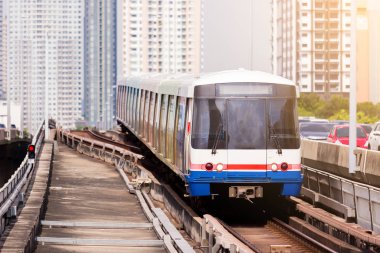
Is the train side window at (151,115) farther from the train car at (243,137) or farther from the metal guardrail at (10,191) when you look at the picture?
the train car at (243,137)

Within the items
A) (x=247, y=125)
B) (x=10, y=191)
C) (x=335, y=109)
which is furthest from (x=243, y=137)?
(x=335, y=109)

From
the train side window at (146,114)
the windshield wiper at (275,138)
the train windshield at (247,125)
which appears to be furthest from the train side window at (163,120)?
the windshield wiper at (275,138)

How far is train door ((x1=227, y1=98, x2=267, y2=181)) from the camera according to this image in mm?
23359

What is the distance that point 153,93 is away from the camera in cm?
3538

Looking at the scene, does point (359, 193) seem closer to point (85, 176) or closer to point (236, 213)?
point (236, 213)

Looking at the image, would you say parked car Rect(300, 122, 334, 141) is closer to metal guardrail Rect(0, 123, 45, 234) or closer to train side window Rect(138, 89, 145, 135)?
train side window Rect(138, 89, 145, 135)

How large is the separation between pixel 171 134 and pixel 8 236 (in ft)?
33.5

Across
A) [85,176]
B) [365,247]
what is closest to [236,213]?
[365,247]

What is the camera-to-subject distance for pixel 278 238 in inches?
872

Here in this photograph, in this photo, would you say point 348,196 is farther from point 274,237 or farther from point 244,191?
point 274,237

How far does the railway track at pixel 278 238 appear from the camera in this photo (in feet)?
64.2

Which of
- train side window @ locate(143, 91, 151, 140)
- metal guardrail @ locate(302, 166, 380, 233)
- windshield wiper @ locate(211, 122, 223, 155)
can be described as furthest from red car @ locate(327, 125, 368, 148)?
windshield wiper @ locate(211, 122, 223, 155)

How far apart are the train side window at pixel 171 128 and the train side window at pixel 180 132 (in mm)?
956

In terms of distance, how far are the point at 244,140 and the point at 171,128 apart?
5009 millimetres
